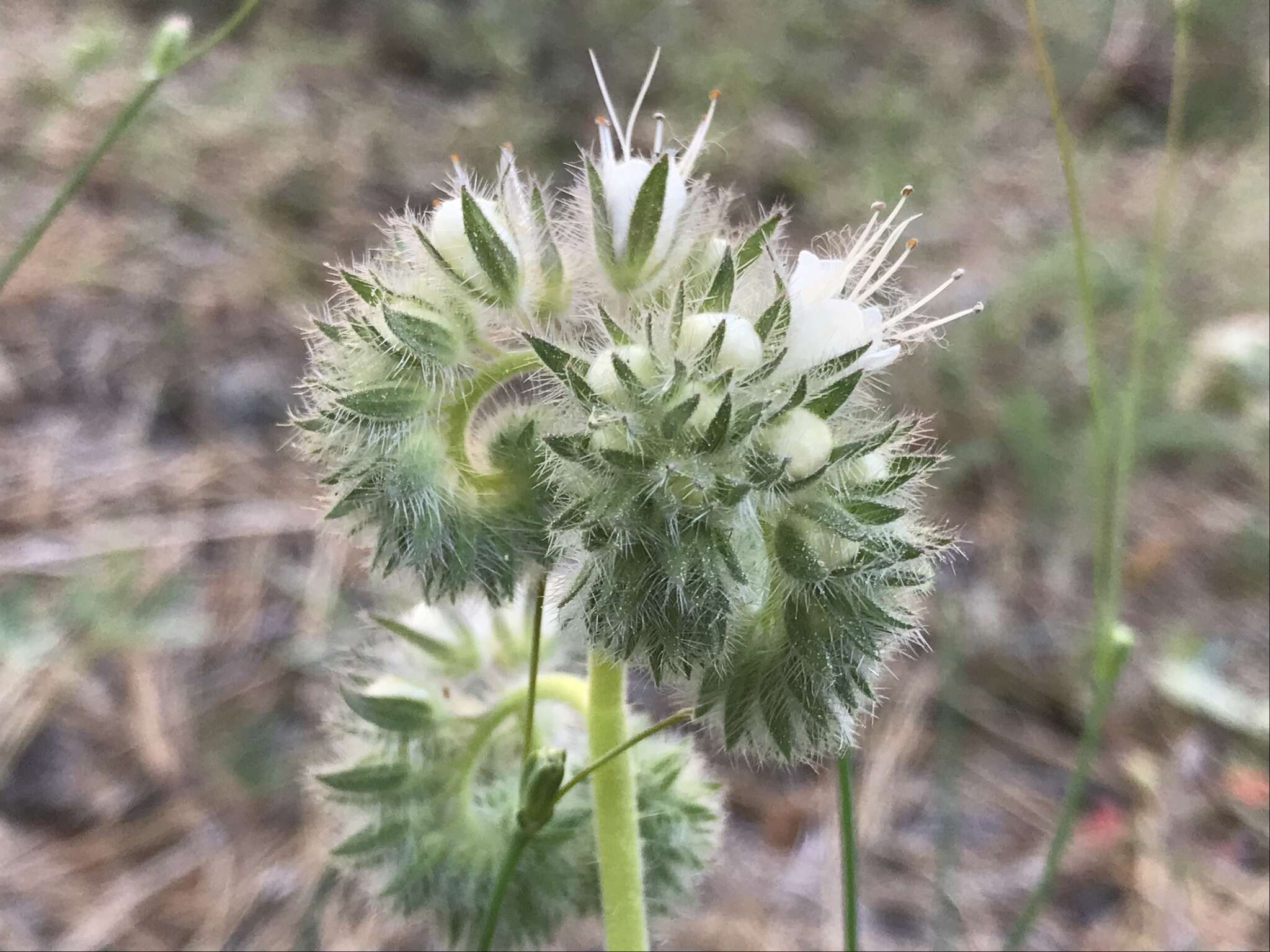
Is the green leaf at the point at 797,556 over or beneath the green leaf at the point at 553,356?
beneath

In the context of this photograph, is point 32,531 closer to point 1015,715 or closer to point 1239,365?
Answer: point 1015,715

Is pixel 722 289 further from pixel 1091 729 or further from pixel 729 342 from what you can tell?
pixel 1091 729

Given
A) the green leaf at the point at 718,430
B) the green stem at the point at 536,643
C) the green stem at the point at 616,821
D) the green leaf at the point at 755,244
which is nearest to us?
the green leaf at the point at 718,430

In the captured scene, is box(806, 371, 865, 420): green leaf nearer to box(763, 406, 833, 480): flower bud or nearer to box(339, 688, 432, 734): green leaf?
box(763, 406, 833, 480): flower bud

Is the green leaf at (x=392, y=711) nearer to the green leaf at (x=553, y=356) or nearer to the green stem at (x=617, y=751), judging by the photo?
the green stem at (x=617, y=751)

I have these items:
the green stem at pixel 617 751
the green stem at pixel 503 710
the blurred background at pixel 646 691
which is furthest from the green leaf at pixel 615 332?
the green stem at pixel 503 710

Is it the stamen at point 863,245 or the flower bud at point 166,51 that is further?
the flower bud at point 166,51
